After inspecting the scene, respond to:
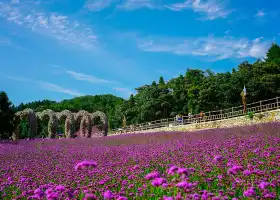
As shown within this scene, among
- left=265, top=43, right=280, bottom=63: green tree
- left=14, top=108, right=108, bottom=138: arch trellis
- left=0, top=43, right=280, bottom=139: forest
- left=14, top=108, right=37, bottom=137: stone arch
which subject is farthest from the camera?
left=265, top=43, right=280, bottom=63: green tree

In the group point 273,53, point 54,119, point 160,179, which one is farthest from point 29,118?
point 273,53

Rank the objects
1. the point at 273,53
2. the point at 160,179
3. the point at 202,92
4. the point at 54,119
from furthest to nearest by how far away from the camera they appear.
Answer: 1. the point at 273,53
2. the point at 202,92
3. the point at 54,119
4. the point at 160,179

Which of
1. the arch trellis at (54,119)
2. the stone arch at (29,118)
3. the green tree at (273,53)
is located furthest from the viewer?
the green tree at (273,53)

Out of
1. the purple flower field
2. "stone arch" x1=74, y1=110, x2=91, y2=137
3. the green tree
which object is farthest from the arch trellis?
the green tree

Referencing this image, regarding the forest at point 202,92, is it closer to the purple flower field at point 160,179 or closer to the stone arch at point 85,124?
the stone arch at point 85,124

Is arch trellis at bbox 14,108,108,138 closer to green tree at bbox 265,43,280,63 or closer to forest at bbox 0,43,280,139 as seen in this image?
forest at bbox 0,43,280,139

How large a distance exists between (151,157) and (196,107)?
1485 inches

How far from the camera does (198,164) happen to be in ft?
20.1

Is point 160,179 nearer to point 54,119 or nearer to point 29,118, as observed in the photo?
point 29,118

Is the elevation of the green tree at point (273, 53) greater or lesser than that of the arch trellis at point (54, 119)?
greater

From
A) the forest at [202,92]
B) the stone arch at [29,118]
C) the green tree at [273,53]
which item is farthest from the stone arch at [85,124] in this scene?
the green tree at [273,53]

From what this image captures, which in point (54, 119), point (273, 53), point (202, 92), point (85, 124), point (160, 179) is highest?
point (273, 53)

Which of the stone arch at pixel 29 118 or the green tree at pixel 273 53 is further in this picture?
the green tree at pixel 273 53

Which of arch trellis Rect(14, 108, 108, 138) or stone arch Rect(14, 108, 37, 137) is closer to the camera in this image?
stone arch Rect(14, 108, 37, 137)
